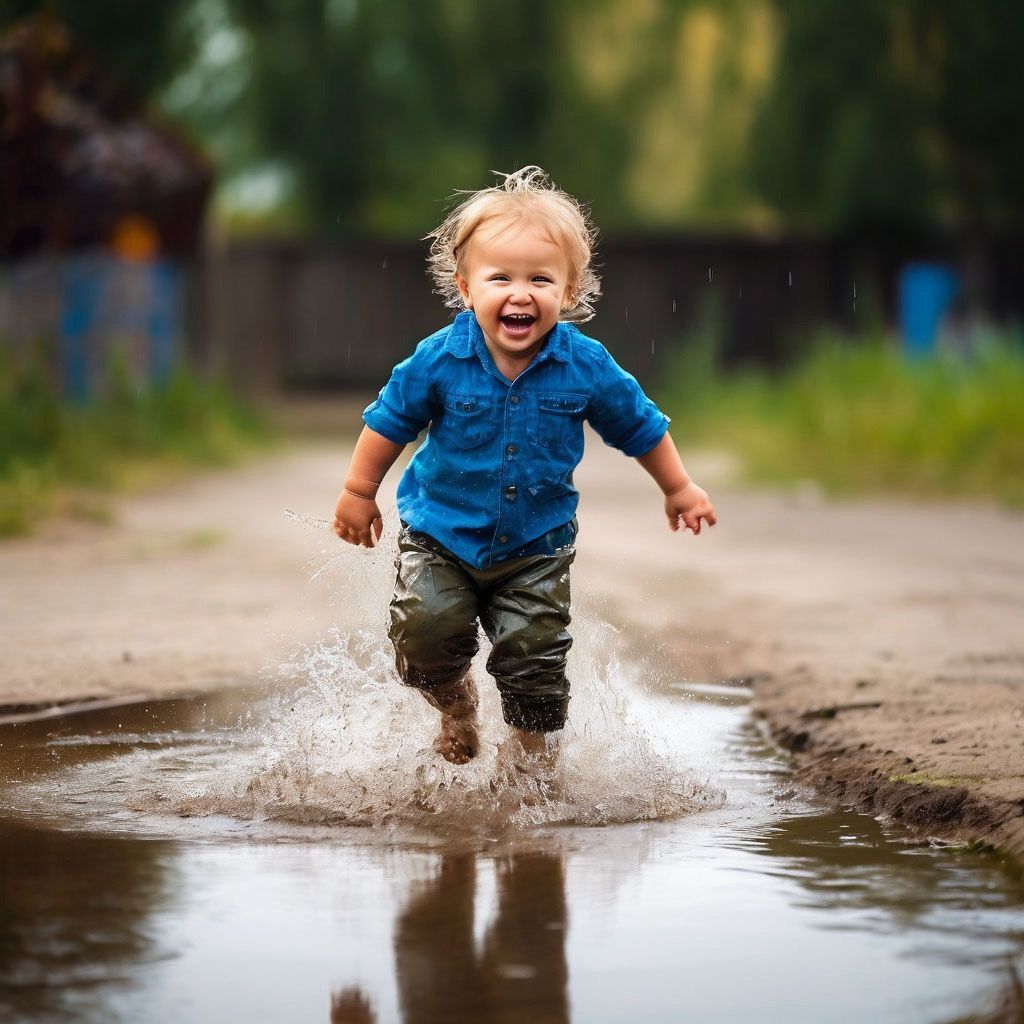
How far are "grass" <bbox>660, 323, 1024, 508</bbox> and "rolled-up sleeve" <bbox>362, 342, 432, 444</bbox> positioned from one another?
21.9 ft

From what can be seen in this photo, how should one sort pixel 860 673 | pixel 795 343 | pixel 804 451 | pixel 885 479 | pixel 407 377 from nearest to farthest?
pixel 407 377, pixel 860 673, pixel 885 479, pixel 804 451, pixel 795 343

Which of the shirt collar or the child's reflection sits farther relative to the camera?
the shirt collar

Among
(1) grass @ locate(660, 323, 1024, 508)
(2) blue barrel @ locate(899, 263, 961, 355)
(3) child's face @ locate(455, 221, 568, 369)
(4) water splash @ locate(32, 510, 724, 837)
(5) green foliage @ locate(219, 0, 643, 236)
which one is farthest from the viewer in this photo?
(5) green foliage @ locate(219, 0, 643, 236)

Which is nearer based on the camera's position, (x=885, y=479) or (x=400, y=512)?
(x=400, y=512)

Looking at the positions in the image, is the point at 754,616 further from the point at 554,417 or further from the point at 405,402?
the point at 405,402

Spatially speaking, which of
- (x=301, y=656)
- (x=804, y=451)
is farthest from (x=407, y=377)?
(x=804, y=451)

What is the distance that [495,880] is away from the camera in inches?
126

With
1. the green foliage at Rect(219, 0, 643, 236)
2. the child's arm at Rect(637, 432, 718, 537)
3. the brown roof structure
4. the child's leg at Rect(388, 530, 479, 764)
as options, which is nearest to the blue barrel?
the green foliage at Rect(219, 0, 643, 236)

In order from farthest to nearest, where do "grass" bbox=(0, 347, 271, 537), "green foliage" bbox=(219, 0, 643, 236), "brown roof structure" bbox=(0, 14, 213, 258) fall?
"green foliage" bbox=(219, 0, 643, 236) < "brown roof structure" bbox=(0, 14, 213, 258) < "grass" bbox=(0, 347, 271, 537)

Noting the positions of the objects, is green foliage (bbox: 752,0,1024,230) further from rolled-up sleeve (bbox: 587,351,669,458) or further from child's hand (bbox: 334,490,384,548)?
child's hand (bbox: 334,490,384,548)

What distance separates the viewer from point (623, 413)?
13.5ft

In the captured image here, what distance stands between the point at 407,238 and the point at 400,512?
18.1 meters

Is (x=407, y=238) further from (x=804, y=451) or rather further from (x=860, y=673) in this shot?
(x=860, y=673)

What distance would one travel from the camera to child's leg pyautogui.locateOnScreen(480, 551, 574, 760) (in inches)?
156
